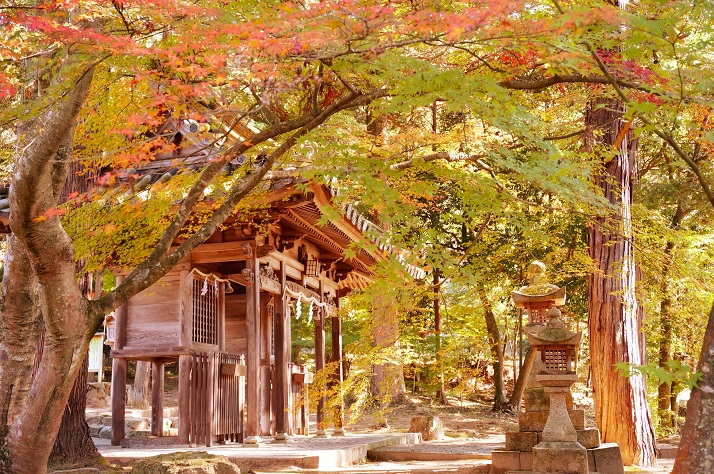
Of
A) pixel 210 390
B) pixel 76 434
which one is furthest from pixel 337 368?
Result: pixel 76 434

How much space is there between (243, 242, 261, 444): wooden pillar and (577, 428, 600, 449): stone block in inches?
201

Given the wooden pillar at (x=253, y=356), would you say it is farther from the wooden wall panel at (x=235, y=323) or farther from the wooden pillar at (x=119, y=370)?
the wooden wall panel at (x=235, y=323)

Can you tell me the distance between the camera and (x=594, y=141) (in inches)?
445

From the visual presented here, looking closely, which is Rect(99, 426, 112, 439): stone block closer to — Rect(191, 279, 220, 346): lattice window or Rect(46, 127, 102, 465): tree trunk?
Rect(191, 279, 220, 346): lattice window

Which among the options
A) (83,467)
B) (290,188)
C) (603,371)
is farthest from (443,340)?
(83,467)

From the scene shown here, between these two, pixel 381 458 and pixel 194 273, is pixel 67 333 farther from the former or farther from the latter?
pixel 381 458

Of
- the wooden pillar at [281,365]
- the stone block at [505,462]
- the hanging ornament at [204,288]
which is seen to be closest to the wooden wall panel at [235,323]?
the wooden pillar at [281,365]

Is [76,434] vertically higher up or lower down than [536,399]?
lower down

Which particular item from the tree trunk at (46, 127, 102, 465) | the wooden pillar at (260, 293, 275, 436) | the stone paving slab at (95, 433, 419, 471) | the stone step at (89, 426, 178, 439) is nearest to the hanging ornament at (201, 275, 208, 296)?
the wooden pillar at (260, 293, 275, 436)

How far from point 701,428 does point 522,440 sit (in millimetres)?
5500

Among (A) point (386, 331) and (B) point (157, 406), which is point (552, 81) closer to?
(B) point (157, 406)

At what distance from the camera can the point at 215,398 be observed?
40.6ft

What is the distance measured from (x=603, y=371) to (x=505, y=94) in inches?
245

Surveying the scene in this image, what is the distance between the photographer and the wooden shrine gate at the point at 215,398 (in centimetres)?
1177
